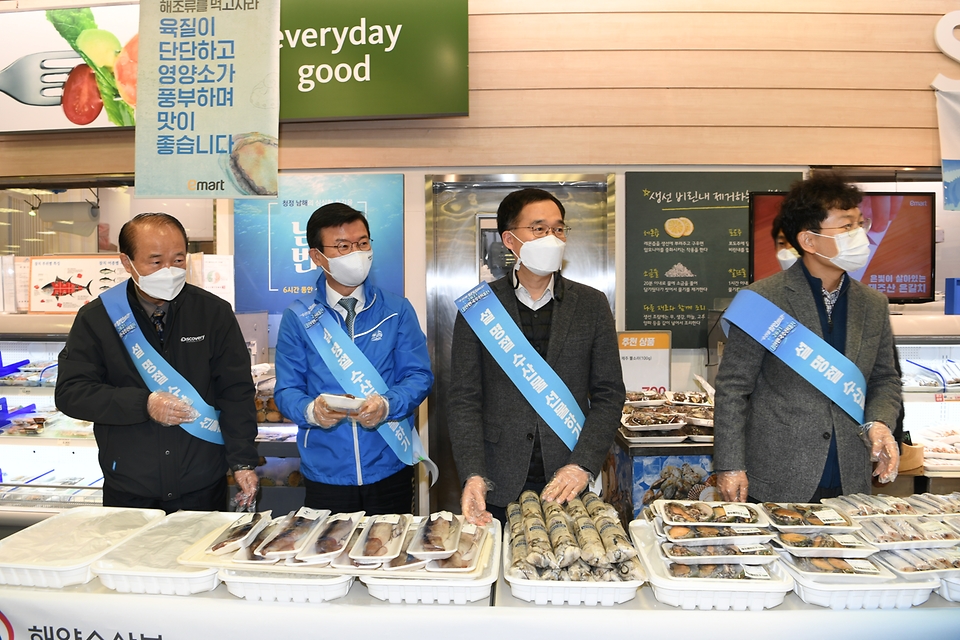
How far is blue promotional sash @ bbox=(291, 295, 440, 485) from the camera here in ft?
7.99

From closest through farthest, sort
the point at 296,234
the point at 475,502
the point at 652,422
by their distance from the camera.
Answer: the point at 475,502 → the point at 652,422 → the point at 296,234

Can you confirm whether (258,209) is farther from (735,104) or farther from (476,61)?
(735,104)

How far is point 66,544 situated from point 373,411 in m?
0.92

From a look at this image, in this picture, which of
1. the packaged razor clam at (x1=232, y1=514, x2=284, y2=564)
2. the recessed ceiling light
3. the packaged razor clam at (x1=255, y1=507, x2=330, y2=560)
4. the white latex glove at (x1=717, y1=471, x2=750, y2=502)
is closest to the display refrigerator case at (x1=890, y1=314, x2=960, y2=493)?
the white latex glove at (x1=717, y1=471, x2=750, y2=502)

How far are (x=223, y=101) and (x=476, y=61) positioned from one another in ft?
6.94

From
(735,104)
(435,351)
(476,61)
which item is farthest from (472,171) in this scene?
(735,104)

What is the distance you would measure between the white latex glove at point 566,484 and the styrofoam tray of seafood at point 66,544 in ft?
3.92

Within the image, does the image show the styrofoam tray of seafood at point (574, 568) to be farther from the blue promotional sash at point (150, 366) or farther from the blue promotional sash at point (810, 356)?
the blue promotional sash at point (150, 366)

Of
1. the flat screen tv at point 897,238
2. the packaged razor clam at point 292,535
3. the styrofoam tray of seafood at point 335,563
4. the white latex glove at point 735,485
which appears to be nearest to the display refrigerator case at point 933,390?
the flat screen tv at point 897,238

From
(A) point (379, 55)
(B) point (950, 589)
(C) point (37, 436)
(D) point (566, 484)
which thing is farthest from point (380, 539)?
(A) point (379, 55)

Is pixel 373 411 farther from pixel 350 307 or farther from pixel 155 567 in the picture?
pixel 155 567

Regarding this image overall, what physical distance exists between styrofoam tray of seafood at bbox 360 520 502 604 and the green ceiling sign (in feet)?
10.7

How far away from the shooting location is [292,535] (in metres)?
1.75

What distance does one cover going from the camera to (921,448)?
10.3ft
